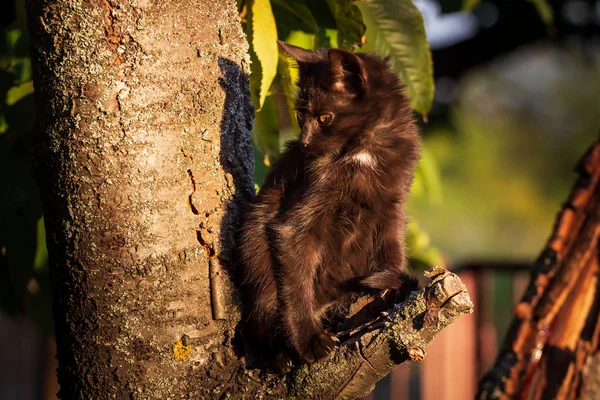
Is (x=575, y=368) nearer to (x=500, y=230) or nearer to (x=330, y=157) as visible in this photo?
(x=330, y=157)

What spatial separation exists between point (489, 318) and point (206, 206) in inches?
158

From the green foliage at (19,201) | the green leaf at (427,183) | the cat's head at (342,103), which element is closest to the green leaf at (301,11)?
the cat's head at (342,103)

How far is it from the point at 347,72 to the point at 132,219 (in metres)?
0.88

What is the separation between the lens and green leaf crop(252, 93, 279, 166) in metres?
2.71

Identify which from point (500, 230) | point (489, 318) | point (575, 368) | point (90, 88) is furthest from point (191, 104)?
point (500, 230)

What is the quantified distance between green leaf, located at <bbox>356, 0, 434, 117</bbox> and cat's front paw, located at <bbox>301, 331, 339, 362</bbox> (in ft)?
3.48

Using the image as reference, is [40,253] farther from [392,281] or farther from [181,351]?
[392,281]

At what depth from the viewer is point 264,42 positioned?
2.35m

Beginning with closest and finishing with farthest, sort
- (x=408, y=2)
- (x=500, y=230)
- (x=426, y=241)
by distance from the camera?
1. (x=408, y=2)
2. (x=426, y=241)
3. (x=500, y=230)

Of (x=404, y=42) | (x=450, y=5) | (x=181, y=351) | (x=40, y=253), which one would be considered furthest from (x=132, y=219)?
(x=450, y=5)

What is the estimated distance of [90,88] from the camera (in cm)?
195

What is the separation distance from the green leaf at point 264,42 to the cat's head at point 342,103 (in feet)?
0.48

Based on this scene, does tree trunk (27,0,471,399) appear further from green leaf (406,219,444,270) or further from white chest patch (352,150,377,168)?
green leaf (406,219,444,270)

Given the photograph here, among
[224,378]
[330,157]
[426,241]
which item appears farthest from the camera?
[426,241]
